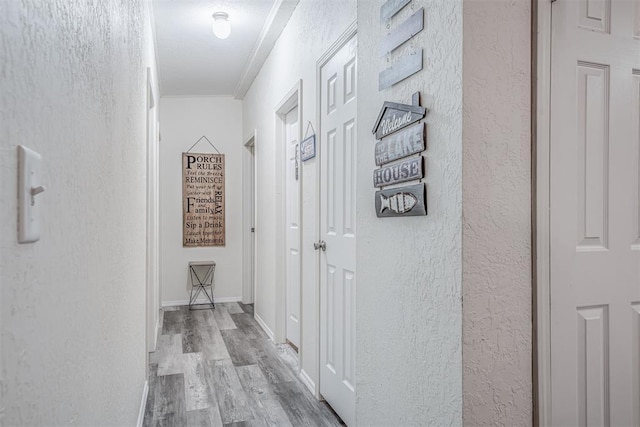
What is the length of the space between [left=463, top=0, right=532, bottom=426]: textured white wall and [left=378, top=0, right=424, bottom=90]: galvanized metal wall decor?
0.77 ft

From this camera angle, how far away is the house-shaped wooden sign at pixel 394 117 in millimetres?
1508

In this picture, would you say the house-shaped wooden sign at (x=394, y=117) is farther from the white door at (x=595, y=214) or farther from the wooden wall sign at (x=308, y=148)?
the wooden wall sign at (x=308, y=148)

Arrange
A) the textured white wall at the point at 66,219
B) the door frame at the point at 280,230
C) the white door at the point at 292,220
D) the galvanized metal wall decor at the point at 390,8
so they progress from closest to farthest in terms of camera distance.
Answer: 1. the textured white wall at the point at 66,219
2. the galvanized metal wall decor at the point at 390,8
3. the white door at the point at 292,220
4. the door frame at the point at 280,230

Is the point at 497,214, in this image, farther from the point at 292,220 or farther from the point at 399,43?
the point at 292,220

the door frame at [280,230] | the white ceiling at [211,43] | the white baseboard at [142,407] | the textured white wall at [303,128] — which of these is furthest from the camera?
the door frame at [280,230]

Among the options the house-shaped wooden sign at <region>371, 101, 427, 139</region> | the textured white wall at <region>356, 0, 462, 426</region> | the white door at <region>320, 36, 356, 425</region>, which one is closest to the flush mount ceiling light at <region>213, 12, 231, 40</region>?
the white door at <region>320, 36, 356, 425</region>

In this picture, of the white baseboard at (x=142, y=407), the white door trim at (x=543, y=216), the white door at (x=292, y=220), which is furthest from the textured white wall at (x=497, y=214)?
the white door at (x=292, y=220)

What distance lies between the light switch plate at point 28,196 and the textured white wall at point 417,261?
1024mm

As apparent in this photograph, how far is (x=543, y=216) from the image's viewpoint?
52.6 inches

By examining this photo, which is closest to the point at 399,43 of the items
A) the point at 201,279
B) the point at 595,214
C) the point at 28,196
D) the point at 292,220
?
the point at 595,214

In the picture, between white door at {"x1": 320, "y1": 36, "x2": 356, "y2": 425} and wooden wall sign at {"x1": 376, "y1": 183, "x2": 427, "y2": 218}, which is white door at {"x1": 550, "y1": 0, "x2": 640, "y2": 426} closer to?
wooden wall sign at {"x1": 376, "y1": 183, "x2": 427, "y2": 218}

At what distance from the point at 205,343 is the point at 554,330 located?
312 cm

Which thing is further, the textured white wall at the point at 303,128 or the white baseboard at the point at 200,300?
the white baseboard at the point at 200,300

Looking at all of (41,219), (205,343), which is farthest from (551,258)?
(205,343)
